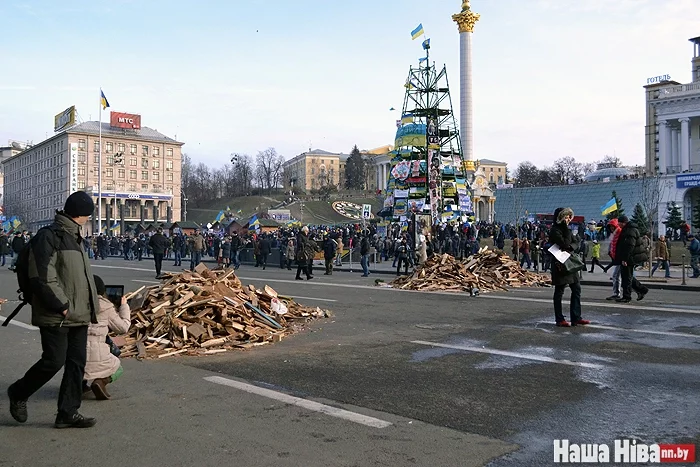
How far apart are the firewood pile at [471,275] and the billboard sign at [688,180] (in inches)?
2085

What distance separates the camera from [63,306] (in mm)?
4695

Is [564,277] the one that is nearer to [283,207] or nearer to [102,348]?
[102,348]

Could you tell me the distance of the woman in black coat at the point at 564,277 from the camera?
32.3ft

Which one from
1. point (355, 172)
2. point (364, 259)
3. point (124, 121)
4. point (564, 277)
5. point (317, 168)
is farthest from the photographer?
point (317, 168)

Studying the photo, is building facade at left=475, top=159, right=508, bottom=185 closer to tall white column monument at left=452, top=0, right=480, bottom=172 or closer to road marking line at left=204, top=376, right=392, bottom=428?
tall white column monument at left=452, top=0, right=480, bottom=172

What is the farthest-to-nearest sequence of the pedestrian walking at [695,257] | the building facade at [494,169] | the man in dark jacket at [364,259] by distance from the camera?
1. the building facade at [494,169]
2. the man in dark jacket at [364,259]
3. the pedestrian walking at [695,257]

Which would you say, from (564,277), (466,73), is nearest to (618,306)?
(564,277)

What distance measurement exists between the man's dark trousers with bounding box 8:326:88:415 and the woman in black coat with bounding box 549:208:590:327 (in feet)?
24.1

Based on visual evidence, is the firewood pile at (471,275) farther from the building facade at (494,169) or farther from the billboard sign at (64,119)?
the building facade at (494,169)

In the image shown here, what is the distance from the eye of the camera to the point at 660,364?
7129mm

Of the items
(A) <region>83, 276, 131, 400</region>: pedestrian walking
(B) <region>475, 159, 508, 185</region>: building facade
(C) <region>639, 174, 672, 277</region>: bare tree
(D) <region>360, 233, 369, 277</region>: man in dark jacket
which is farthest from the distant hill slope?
(A) <region>83, 276, 131, 400</region>: pedestrian walking

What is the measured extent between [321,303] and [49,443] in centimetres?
935

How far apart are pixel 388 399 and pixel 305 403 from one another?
2.59 feet

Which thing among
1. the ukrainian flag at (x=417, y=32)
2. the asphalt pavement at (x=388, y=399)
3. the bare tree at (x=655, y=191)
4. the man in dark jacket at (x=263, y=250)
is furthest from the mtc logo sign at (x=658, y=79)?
the asphalt pavement at (x=388, y=399)
